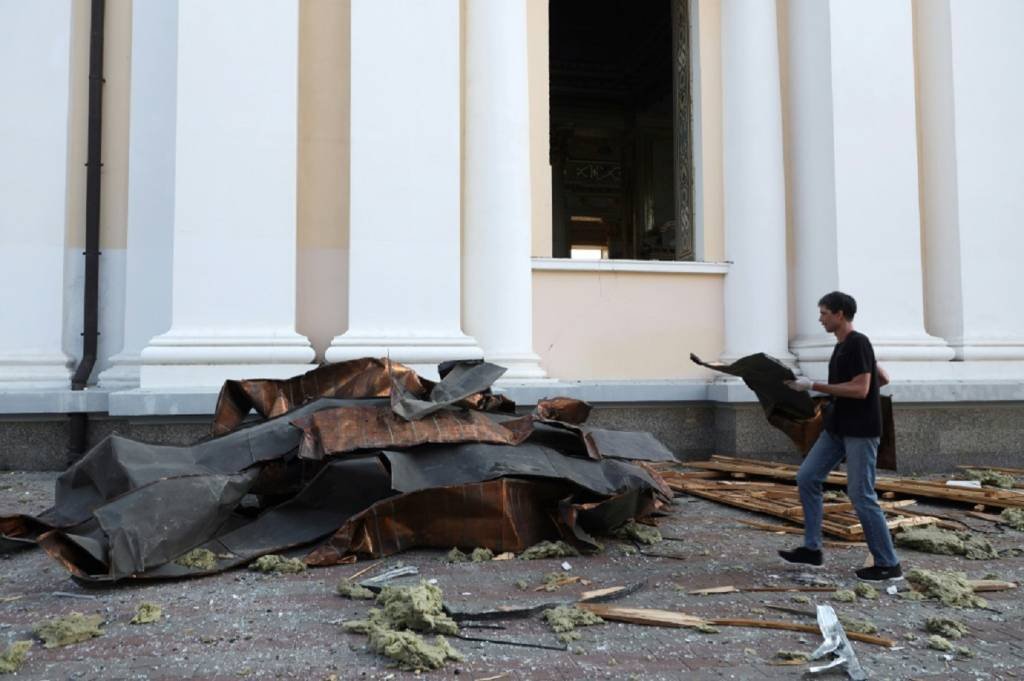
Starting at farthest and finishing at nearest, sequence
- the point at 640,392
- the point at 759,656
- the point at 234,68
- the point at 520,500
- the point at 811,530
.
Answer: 1. the point at 640,392
2. the point at 234,68
3. the point at 520,500
4. the point at 811,530
5. the point at 759,656

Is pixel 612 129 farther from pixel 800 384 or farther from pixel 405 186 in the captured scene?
pixel 800 384

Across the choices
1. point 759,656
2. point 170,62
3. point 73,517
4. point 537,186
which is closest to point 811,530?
point 759,656

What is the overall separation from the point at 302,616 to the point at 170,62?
6.12m

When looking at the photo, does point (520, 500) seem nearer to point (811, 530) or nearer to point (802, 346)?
point (811, 530)

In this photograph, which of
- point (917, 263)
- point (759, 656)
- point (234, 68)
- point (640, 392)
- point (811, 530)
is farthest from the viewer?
point (917, 263)

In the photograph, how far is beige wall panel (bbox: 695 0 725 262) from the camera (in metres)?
8.45

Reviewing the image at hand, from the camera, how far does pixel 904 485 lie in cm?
623

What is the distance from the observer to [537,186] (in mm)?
8008

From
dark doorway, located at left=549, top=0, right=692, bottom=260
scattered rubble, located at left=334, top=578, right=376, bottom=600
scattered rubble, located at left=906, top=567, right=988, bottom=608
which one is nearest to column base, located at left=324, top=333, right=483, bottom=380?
scattered rubble, located at left=334, top=578, right=376, bottom=600

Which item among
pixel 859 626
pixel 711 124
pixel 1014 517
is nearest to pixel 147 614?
pixel 859 626

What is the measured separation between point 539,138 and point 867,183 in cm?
358

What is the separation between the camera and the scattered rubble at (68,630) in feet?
9.78

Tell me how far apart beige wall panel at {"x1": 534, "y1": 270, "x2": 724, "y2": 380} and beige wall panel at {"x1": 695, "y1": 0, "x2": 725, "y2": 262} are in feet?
1.71

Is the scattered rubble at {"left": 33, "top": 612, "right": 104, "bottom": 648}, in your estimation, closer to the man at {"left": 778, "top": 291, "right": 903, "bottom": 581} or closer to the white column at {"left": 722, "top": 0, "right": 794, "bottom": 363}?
the man at {"left": 778, "top": 291, "right": 903, "bottom": 581}
